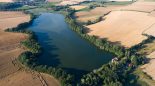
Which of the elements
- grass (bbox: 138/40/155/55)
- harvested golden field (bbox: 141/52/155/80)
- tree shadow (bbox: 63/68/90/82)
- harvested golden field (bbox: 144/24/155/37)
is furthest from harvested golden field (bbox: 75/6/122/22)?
tree shadow (bbox: 63/68/90/82)

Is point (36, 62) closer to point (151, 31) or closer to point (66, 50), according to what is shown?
point (66, 50)

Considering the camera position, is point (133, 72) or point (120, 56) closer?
point (133, 72)

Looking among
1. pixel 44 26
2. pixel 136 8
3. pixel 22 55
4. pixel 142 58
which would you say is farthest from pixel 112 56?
pixel 136 8

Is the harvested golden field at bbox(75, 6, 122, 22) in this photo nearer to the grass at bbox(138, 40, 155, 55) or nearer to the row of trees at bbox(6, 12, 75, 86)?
the row of trees at bbox(6, 12, 75, 86)

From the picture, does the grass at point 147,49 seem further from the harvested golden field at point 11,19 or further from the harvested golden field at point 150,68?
the harvested golden field at point 11,19

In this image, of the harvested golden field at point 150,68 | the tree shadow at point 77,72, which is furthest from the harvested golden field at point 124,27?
the tree shadow at point 77,72

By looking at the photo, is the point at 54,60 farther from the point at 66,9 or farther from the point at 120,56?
the point at 66,9
